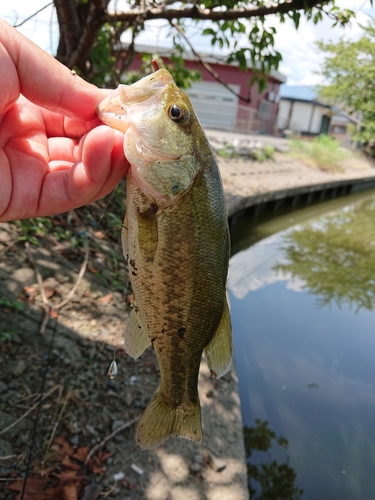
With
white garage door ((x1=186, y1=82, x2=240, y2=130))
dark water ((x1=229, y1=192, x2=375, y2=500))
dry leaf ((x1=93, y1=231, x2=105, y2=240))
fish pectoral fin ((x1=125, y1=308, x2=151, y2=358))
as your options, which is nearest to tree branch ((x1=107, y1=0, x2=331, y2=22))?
dry leaf ((x1=93, y1=231, x2=105, y2=240))

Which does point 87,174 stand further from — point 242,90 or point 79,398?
point 242,90

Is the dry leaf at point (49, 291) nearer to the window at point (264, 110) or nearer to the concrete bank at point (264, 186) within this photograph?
the concrete bank at point (264, 186)

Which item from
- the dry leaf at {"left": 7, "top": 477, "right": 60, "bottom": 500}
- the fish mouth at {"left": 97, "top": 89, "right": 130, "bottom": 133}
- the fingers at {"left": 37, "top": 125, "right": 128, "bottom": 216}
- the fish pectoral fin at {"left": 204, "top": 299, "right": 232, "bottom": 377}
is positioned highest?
the fish mouth at {"left": 97, "top": 89, "right": 130, "bottom": 133}

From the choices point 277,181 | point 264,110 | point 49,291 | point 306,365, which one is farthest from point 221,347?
point 264,110

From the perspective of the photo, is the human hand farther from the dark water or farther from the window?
the window

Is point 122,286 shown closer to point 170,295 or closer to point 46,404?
point 46,404

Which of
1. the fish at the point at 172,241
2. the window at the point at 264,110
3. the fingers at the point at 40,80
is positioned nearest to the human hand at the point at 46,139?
the fingers at the point at 40,80
